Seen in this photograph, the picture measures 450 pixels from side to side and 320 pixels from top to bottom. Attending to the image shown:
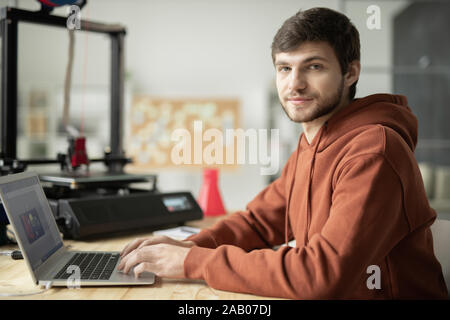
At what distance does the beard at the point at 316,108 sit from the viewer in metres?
1.00

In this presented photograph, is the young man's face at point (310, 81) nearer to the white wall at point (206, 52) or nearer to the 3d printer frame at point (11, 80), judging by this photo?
the 3d printer frame at point (11, 80)

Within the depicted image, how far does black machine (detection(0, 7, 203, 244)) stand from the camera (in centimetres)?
123

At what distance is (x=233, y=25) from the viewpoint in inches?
215

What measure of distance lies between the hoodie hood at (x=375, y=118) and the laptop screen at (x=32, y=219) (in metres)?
0.62

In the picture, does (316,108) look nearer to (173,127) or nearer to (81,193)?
(81,193)

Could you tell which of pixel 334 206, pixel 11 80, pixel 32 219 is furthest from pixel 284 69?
pixel 11 80

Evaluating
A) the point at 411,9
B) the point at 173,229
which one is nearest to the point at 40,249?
the point at 173,229

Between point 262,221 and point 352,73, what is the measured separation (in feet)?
1.51

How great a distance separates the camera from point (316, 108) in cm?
100

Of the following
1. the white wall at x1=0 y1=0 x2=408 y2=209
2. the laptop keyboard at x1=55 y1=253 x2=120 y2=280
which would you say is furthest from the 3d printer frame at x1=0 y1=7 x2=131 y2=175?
the white wall at x1=0 y1=0 x2=408 y2=209

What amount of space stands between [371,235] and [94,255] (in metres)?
0.62

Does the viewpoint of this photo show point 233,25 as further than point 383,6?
Yes

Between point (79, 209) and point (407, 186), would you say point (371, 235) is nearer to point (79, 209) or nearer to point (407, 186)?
point (407, 186)

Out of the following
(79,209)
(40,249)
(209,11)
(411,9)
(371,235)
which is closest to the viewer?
(371,235)
